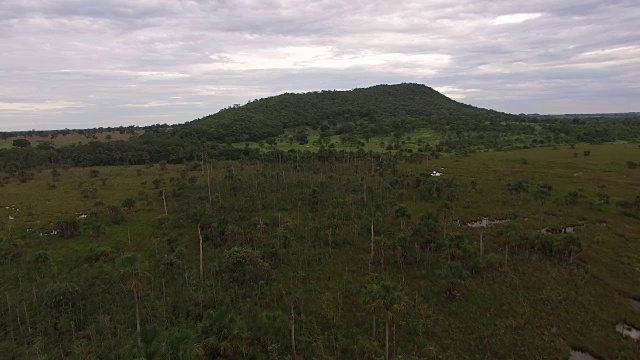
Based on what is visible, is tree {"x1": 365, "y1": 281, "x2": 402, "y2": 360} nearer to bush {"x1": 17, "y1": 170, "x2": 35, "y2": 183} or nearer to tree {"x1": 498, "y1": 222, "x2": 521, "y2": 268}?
tree {"x1": 498, "y1": 222, "x2": 521, "y2": 268}

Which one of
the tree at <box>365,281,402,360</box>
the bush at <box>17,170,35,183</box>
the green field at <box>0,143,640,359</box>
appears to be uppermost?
the bush at <box>17,170,35,183</box>

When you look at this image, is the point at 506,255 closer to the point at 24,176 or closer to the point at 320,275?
the point at 320,275

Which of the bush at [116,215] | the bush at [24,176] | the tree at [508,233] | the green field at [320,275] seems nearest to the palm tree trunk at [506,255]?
the tree at [508,233]

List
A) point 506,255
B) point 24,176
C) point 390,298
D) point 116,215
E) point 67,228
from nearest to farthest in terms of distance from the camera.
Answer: point 390,298 → point 506,255 → point 67,228 → point 116,215 → point 24,176

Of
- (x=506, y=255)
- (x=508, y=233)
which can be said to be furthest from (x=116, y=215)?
(x=508, y=233)

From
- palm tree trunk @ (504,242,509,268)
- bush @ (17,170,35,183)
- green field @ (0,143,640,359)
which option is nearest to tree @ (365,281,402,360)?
green field @ (0,143,640,359)

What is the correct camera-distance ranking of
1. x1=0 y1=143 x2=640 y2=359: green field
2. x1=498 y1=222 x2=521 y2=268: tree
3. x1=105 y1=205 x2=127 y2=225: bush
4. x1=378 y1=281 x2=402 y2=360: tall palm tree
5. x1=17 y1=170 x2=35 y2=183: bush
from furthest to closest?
x1=17 y1=170 x2=35 y2=183: bush
x1=105 y1=205 x2=127 y2=225: bush
x1=498 y1=222 x2=521 y2=268: tree
x1=0 y1=143 x2=640 y2=359: green field
x1=378 y1=281 x2=402 y2=360: tall palm tree

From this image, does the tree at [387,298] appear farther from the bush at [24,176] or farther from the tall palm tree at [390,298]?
the bush at [24,176]

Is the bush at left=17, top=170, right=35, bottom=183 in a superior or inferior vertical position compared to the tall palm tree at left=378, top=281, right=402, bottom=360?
superior

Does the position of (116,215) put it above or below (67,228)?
above
